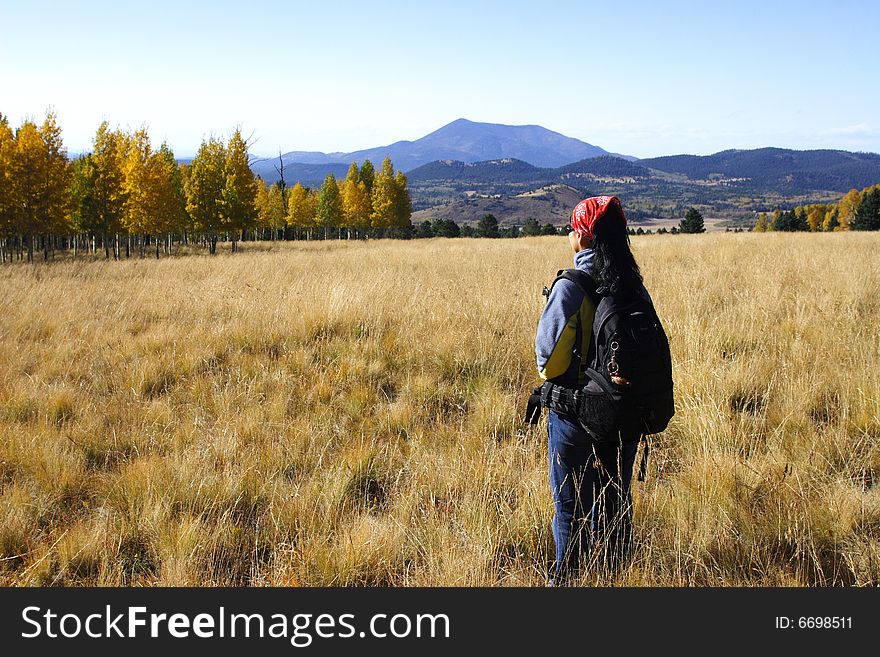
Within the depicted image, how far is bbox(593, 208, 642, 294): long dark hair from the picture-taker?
231cm

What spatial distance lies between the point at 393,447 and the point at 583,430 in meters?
2.04

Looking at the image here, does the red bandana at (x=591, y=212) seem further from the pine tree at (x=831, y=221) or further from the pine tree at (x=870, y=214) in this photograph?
the pine tree at (x=831, y=221)

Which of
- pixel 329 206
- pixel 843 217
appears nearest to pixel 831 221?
pixel 843 217

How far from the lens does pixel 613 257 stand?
232 centimetres

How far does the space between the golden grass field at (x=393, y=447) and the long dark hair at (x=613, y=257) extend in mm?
1392

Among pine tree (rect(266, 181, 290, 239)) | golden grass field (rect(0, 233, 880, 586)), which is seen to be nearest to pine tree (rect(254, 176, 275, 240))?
pine tree (rect(266, 181, 290, 239))

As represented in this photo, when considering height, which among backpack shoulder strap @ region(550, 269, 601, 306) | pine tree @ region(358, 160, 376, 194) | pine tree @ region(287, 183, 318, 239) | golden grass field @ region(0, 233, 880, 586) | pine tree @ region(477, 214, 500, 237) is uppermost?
pine tree @ region(358, 160, 376, 194)

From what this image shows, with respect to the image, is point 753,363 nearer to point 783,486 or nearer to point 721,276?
point 783,486

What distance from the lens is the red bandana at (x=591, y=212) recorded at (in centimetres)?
240

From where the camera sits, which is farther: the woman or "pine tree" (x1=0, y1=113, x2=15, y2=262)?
"pine tree" (x1=0, y1=113, x2=15, y2=262)

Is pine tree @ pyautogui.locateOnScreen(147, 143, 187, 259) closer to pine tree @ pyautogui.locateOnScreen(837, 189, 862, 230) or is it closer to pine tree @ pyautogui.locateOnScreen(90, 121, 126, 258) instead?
pine tree @ pyautogui.locateOnScreen(90, 121, 126, 258)

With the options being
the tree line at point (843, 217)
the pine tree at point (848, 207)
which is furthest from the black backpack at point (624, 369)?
the pine tree at point (848, 207)

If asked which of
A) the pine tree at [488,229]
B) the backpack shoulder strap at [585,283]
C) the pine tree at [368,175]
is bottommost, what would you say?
the backpack shoulder strap at [585,283]

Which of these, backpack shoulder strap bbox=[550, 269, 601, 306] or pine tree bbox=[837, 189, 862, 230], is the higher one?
pine tree bbox=[837, 189, 862, 230]
